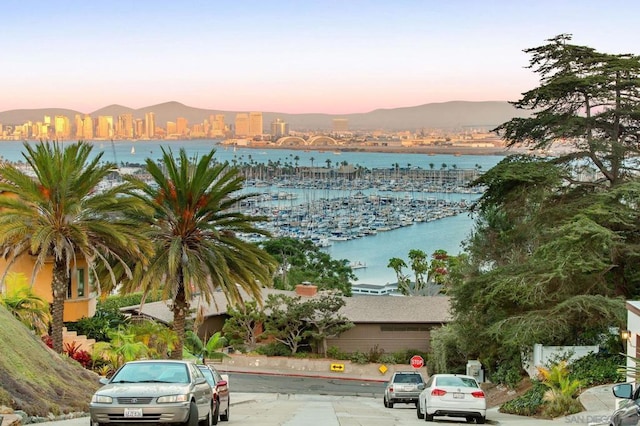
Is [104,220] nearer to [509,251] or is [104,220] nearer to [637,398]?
[637,398]

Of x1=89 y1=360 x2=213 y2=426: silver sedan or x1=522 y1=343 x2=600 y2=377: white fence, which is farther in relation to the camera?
x1=522 y1=343 x2=600 y2=377: white fence

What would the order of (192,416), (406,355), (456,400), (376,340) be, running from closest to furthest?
(192,416)
(456,400)
(406,355)
(376,340)

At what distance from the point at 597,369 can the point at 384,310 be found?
37225 mm

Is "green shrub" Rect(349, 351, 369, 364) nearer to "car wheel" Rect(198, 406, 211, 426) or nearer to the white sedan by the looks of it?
the white sedan

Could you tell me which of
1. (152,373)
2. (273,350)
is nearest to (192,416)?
(152,373)

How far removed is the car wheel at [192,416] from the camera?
1568 cm

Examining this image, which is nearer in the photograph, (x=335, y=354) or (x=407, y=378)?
(x=407, y=378)

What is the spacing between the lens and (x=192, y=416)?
15.8m

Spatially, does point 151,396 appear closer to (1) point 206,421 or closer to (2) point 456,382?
(1) point 206,421

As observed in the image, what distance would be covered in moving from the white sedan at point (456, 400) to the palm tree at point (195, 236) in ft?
37.9

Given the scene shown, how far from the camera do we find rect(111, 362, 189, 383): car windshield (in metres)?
16.2

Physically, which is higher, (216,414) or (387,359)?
(216,414)

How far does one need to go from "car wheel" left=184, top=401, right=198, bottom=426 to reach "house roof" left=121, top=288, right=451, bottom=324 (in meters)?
46.8

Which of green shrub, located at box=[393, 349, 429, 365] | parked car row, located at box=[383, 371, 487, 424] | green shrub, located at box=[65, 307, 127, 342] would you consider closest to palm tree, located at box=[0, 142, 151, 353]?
green shrub, located at box=[65, 307, 127, 342]
